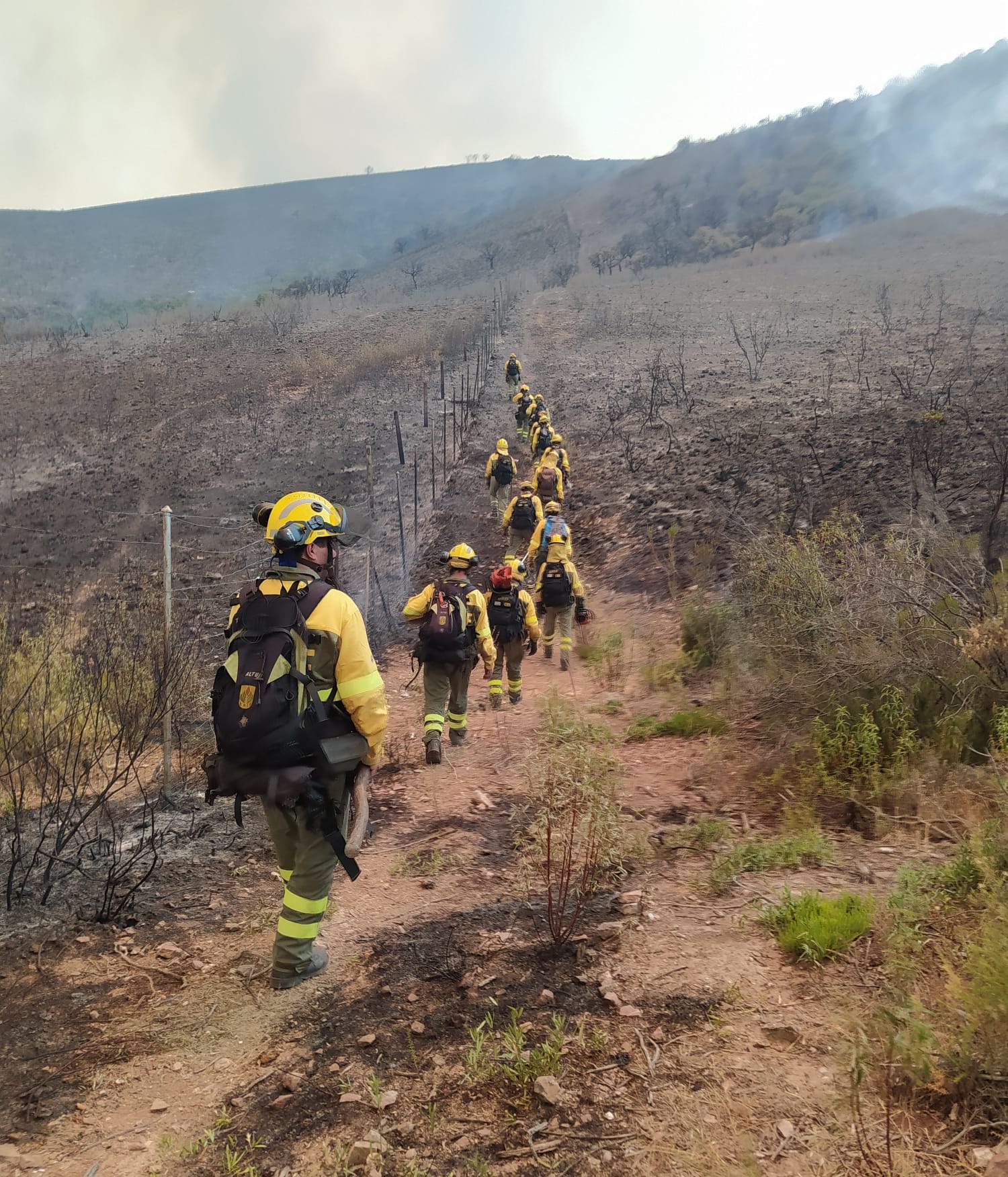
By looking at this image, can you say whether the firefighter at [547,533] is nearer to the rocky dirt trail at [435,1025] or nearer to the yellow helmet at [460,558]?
the yellow helmet at [460,558]

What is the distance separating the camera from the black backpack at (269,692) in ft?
9.84

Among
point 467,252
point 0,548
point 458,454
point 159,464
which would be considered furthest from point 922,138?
point 0,548

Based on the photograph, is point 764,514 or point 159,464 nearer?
point 764,514

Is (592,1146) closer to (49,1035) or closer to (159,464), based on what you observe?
(49,1035)

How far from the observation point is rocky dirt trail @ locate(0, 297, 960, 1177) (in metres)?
2.28

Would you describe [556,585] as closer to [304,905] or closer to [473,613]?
[473,613]

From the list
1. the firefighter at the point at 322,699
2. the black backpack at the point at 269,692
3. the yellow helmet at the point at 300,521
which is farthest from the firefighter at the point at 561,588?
the black backpack at the point at 269,692

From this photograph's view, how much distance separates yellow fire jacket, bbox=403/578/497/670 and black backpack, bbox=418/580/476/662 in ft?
0.17

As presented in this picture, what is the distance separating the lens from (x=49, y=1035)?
9.87 feet

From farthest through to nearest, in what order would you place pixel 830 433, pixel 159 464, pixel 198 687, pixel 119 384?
pixel 119 384 < pixel 159 464 < pixel 830 433 < pixel 198 687

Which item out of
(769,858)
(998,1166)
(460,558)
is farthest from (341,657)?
(460,558)

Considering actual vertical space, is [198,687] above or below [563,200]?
below

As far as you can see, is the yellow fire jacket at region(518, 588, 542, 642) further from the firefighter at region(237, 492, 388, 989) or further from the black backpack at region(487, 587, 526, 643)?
the firefighter at region(237, 492, 388, 989)

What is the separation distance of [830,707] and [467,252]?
66.4m
